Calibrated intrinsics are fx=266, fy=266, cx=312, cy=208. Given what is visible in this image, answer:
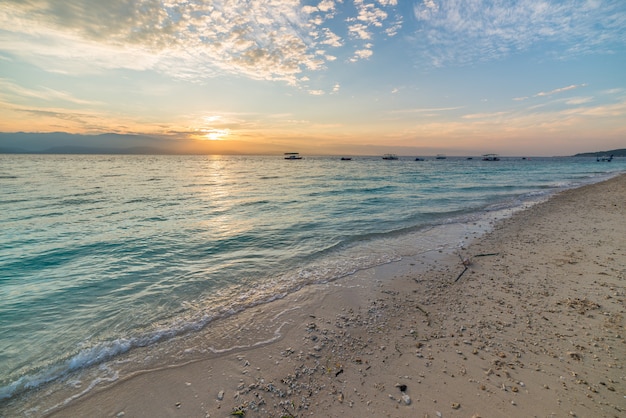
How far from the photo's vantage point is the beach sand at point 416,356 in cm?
421

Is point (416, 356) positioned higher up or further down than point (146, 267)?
higher up

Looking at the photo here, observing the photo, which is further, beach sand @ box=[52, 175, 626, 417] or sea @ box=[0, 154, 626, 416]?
sea @ box=[0, 154, 626, 416]

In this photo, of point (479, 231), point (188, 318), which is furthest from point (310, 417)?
point (479, 231)

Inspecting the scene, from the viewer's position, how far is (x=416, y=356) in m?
5.24

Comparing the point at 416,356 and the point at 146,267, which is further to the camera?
the point at 146,267

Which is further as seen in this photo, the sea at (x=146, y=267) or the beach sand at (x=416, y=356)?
the sea at (x=146, y=267)

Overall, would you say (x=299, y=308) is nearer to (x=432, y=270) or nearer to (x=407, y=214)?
(x=432, y=270)

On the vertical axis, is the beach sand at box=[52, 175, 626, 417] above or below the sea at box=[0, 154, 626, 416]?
above

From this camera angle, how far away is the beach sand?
4211mm

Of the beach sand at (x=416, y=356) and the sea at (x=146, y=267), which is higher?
the beach sand at (x=416, y=356)

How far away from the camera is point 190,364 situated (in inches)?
212

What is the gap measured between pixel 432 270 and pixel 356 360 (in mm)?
5821

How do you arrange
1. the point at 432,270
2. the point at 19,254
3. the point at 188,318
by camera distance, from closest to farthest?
the point at 188,318 → the point at 432,270 → the point at 19,254

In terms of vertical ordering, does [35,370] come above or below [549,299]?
below
